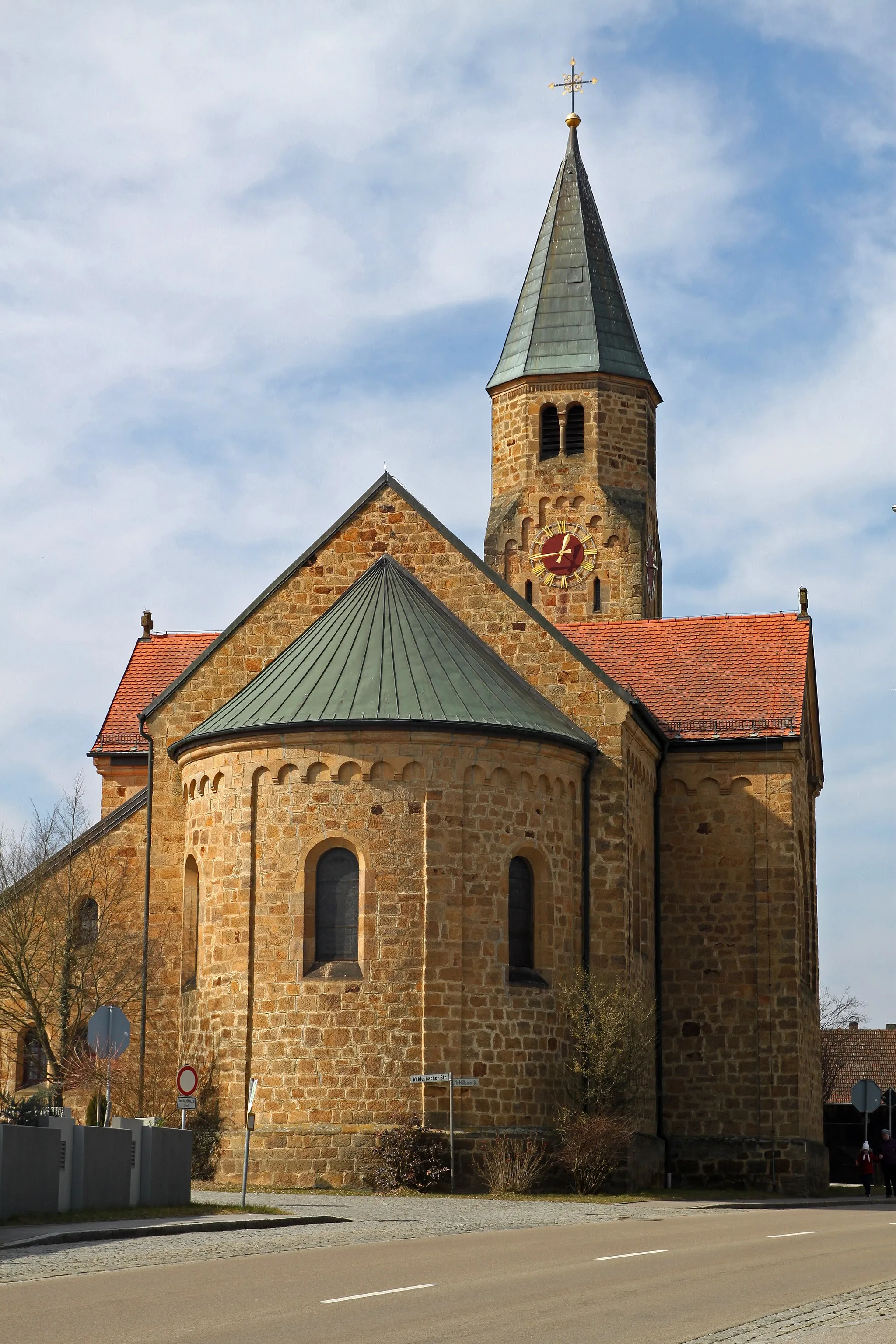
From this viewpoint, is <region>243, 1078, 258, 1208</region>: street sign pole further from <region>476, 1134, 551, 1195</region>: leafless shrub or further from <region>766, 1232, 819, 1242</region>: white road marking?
<region>766, 1232, 819, 1242</region>: white road marking

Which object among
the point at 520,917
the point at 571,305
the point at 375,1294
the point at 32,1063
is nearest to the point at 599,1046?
the point at 520,917

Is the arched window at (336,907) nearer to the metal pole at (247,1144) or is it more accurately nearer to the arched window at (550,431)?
the metal pole at (247,1144)

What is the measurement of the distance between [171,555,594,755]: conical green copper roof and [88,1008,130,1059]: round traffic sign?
8.92 metres

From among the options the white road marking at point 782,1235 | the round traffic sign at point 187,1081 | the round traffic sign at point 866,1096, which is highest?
the round traffic sign at point 187,1081

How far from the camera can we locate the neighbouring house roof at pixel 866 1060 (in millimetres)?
64250

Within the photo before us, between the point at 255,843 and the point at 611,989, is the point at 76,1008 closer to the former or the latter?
the point at 255,843

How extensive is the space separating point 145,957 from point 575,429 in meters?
23.3

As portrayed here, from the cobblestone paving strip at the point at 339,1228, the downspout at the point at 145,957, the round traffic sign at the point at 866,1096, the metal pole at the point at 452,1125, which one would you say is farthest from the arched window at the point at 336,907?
the round traffic sign at the point at 866,1096

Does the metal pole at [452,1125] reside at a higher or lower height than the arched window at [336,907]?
lower

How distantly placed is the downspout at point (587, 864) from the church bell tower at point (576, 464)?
56.6 feet

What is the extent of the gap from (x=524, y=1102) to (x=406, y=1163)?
255 cm

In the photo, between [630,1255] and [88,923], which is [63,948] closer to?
[88,923]

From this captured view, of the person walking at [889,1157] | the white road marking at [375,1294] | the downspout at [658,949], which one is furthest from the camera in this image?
the downspout at [658,949]

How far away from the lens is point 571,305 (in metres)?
51.9
